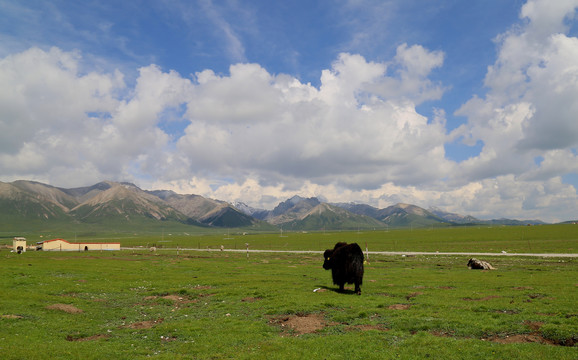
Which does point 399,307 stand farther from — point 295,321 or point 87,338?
point 87,338

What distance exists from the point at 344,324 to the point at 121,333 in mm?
12130

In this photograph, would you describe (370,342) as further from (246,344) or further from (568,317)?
(568,317)

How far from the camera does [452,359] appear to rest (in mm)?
12570

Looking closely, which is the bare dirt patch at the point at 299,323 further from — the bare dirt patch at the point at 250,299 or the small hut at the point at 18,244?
the small hut at the point at 18,244

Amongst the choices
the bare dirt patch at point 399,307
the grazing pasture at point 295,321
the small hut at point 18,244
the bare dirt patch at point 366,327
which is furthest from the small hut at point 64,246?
the bare dirt patch at point 366,327

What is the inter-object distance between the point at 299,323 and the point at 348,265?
29.9ft

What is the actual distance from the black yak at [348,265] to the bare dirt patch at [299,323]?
723cm

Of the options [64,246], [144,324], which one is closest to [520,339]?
[144,324]

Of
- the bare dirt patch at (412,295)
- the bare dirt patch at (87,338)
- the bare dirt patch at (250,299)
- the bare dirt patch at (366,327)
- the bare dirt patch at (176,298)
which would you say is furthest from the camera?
the bare dirt patch at (176,298)

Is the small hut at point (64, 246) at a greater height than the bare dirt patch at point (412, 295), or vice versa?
the bare dirt patch at point (412, 295)

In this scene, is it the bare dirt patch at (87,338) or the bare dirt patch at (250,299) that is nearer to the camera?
the bare dirt patch at (87,338)

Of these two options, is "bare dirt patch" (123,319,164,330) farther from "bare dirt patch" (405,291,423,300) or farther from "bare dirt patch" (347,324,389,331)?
"bare dirt patch" (405,291,423,300)

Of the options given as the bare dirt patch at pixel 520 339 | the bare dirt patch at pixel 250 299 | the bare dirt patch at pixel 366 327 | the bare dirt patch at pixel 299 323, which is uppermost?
the bare dirt patch at pixel 520 339

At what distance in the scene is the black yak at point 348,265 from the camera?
26.3 m
